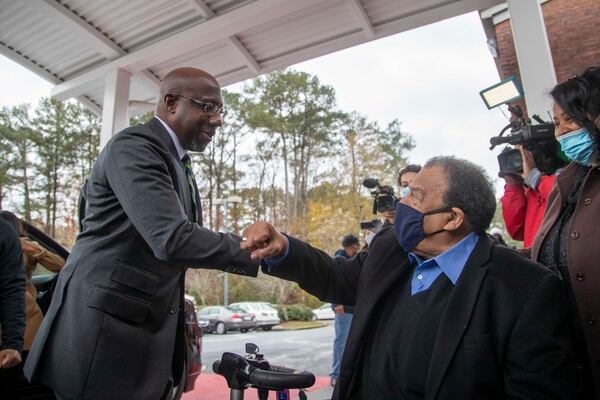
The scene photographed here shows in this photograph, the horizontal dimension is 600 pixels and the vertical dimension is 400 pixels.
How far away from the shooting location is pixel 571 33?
6.50 metres

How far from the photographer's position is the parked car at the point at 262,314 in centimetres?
1972

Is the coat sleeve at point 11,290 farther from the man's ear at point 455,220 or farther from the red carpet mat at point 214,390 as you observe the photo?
the red carpet mat at point 214,390

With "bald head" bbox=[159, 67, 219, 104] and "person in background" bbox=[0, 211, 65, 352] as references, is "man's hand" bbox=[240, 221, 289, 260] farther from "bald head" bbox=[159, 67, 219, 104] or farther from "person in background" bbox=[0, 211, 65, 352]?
"person in background" bbox=[0, 211, 65, 352]

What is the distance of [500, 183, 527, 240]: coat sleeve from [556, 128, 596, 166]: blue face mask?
1.00 metres

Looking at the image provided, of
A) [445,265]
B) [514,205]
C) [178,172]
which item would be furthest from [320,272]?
[514,205]

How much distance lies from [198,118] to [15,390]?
8.43 feet

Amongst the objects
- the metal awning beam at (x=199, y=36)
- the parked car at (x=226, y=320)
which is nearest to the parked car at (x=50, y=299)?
the metal awning beam at (x=199, y=36)

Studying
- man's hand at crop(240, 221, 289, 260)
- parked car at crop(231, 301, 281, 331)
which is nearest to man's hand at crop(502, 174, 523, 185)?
man's hand at crop(240, 221, 289, 260)

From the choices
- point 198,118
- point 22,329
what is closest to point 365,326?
point 198,118

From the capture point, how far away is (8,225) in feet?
8.35

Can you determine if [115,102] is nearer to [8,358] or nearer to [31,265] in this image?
[31,265]

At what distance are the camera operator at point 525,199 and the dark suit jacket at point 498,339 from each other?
1414mm

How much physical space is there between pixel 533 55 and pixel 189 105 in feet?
9.49

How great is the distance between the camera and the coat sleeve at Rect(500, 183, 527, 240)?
308 centimetres
